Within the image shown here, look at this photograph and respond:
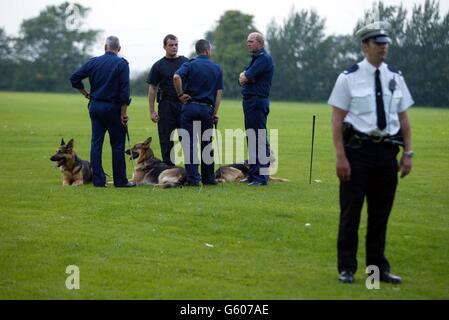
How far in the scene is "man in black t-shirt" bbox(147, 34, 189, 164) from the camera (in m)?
16.1

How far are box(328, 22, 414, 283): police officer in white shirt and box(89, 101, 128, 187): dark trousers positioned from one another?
7.13m

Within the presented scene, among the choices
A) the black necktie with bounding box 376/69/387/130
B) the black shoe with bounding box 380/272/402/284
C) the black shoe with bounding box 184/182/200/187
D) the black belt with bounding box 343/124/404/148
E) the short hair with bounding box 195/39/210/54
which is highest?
the short hair with bounding box 195/39/210/54

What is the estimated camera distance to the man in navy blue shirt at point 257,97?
15359 mm

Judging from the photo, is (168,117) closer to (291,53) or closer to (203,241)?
(203,241)

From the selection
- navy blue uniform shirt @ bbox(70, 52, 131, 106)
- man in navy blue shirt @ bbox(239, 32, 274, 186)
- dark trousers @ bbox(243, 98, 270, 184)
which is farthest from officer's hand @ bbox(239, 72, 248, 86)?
navy blue uniform shirt @ bbox(70, 52, 131, 106)

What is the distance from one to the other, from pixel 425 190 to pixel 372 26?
7.47 metres

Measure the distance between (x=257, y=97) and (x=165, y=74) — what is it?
1.81m

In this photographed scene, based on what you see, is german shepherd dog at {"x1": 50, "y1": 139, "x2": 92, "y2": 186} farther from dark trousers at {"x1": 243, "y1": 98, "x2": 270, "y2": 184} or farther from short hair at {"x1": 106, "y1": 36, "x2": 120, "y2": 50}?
dark trousers at {"x1": 243, "y1": 98, "x2": 270, "y2": 184}

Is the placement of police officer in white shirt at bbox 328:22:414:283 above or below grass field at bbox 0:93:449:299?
above

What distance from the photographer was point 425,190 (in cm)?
1552

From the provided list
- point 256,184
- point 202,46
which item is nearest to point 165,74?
point 202,46

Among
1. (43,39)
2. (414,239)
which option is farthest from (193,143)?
(43,39)
